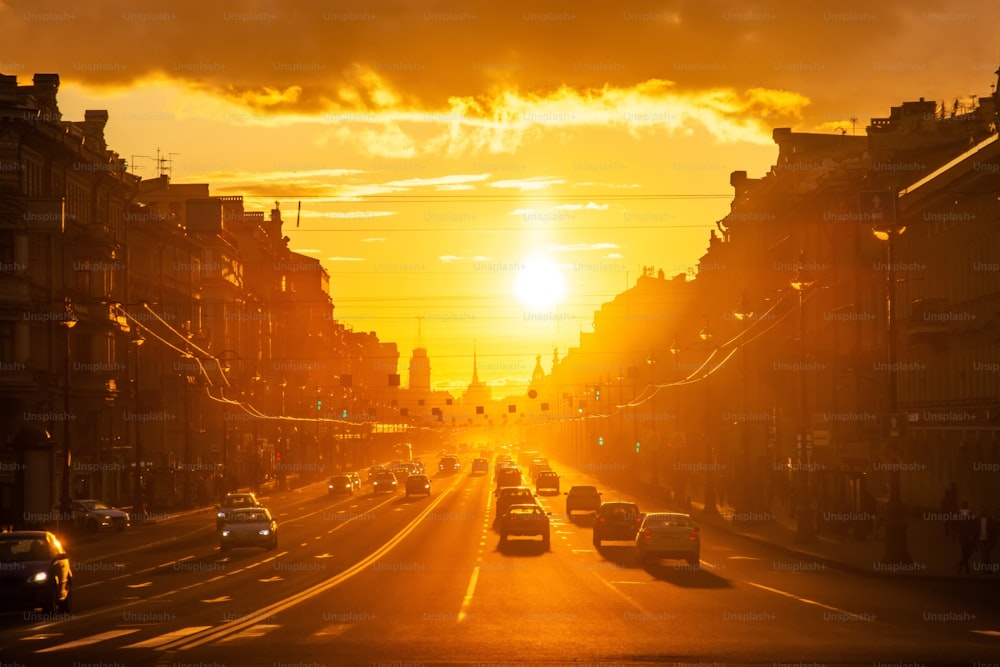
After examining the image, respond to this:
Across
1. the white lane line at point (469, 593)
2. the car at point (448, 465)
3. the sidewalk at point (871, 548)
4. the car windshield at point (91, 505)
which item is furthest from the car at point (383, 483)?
the white lane line at point (469, 593)

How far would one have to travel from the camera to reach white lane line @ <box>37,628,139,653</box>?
21.4m

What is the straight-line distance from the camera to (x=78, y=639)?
75.5ft

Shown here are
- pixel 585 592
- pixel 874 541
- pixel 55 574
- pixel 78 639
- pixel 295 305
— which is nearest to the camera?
pixel 78 639

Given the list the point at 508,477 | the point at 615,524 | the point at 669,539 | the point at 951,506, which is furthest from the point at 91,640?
the point at 508,477

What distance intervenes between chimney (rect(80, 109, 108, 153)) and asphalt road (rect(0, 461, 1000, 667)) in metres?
36.3

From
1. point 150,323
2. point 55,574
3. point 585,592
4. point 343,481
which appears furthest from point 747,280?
point 55,574

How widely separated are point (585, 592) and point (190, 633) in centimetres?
1156

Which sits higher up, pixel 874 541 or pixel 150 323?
pixel 150 323

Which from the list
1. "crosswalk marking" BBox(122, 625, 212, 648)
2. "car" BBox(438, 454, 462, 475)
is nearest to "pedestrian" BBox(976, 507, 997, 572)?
"crosswalk marking" BBox(122, 625, 212, 648)

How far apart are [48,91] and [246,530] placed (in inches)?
1317

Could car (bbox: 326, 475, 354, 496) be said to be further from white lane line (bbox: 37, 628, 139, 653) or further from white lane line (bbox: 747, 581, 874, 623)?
white lane line (bbox: 37, 628, 139, 653)

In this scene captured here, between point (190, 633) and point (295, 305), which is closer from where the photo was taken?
point (190, 633)

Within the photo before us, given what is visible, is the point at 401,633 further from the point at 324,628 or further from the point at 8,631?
the point at 8,631

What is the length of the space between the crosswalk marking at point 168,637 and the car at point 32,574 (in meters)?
4.70
